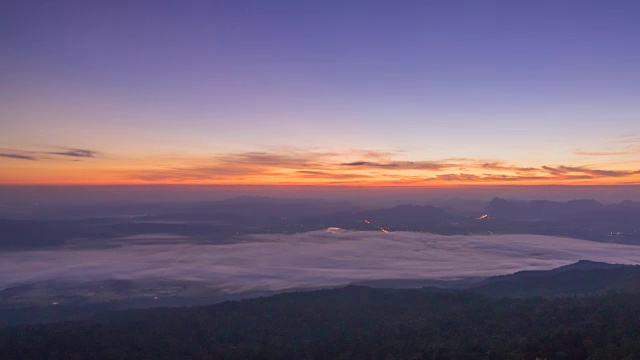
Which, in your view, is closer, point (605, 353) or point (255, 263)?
point (605, 353)

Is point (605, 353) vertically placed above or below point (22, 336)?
above

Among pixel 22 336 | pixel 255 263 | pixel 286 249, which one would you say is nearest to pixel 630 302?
pixel 22 336

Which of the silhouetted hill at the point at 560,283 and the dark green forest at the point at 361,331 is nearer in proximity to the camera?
the dark green forest at the point at 361,331

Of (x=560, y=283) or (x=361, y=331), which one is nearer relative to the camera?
(x=361, y=331)

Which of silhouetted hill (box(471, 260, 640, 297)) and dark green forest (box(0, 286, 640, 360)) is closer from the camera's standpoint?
dark green forest (box(0, 286, 640, 360))

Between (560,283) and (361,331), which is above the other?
(361,331)

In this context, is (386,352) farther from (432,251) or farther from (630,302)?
(432,251)

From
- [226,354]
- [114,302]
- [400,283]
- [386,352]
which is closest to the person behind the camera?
[386,352]

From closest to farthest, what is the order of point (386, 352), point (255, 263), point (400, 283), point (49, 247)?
point (386, 352) < point (400, 283) < point (255, 263) < point (49, 247)
